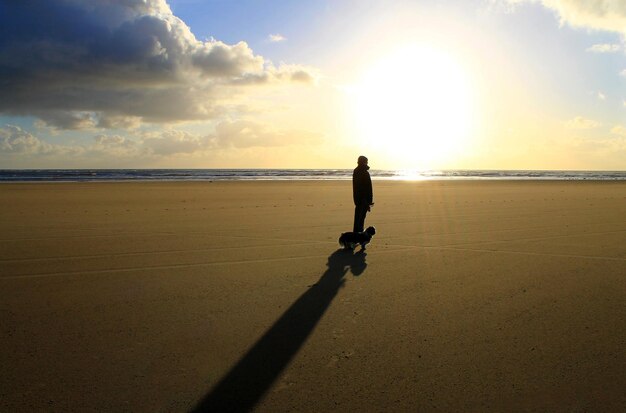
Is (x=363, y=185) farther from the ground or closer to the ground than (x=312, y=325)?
farther from the ground

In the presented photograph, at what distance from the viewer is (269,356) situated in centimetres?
498

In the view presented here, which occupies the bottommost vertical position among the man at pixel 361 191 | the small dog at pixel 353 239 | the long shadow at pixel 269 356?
the long shadow at pixel 269 356

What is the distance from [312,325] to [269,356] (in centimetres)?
105

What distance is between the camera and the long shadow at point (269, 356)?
4082mm

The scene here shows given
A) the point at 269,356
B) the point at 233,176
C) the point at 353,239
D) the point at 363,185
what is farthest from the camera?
the point at 233,176

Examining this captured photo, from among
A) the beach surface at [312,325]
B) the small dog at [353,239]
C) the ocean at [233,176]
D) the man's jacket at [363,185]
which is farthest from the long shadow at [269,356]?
the ocean at [233,176]

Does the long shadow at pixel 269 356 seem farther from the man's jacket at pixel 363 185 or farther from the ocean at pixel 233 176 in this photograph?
the ocean at pixel 233 176

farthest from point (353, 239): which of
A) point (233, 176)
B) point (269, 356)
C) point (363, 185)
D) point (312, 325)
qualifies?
point (233, 176)

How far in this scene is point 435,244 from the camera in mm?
11781

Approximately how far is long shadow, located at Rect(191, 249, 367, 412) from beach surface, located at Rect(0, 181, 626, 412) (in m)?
0.02

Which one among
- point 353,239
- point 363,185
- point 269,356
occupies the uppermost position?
point 363,185

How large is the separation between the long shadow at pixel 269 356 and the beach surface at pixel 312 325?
24 mm

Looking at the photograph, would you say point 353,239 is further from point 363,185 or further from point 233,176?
point 233,176

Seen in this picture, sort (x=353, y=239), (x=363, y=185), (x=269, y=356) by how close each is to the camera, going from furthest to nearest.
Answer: (x=363, y=185)
(x=353, y=239)
(x=269, y=356)
